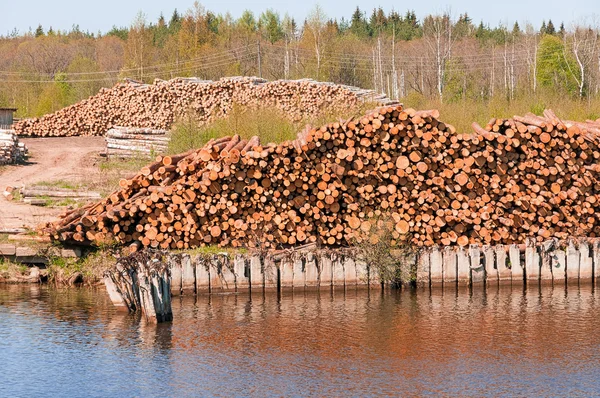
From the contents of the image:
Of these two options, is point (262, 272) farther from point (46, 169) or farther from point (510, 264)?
point (46, 169)

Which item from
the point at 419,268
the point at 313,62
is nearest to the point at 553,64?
the point at 313,62

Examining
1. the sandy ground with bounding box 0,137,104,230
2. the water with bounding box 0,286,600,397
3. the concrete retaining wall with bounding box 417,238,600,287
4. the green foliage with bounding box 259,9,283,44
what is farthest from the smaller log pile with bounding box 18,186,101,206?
the green foliage with bounding box 259,9,283,44

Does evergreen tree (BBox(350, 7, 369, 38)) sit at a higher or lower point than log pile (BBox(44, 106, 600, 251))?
higher

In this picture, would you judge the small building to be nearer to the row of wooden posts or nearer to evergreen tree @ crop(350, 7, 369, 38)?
the row of wooden posts

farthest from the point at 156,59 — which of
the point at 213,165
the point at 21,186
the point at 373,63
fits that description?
the point at 213,165

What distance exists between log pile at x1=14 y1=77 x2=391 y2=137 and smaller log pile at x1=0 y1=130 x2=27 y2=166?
6452 mm

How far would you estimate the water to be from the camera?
10.9 m

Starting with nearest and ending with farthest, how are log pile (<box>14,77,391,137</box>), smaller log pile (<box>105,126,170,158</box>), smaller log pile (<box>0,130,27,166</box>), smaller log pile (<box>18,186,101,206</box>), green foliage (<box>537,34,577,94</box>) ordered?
smaller log pile (<box>18,186,101,206</box>)
smaller log pile (<box>0,130,27,166</box>)
smaller log pile (<box>105,126,170,158</box>)
log pile (<box>14,77,391,137</box>)
green foliage (<box>537,34,577,94</box>)

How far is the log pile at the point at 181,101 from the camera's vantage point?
35344mm

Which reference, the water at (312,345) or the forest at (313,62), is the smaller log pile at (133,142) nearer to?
the water at (312,345)

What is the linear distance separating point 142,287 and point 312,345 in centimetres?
303

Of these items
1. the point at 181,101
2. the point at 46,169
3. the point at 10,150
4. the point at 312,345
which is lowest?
the point at 312,345

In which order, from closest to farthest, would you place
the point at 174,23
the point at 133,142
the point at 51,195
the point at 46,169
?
the point at 51,195
the point at 46,169
the point at 133,142
the point at 174,23

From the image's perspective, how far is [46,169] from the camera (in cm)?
2772
